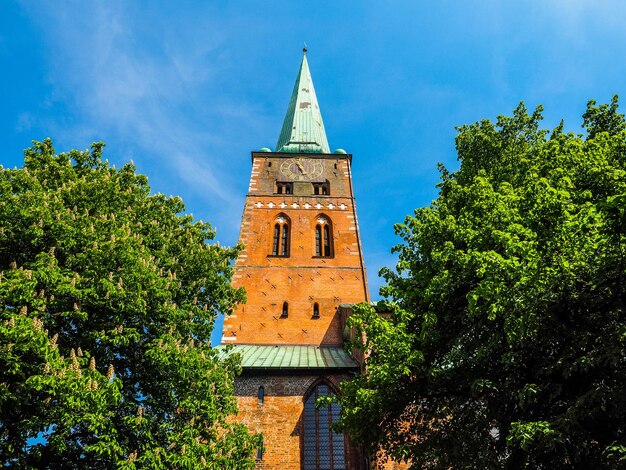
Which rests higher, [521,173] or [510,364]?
[521,173]

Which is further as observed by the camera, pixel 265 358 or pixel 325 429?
pixel 265 358

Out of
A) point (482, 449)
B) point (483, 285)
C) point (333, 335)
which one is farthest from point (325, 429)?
point (483, 285)

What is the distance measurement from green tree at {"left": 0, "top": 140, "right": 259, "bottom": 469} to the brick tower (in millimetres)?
5118

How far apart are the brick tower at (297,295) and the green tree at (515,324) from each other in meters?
6.63

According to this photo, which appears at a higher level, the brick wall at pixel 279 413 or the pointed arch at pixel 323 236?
the pointed arch at pixel 323 236

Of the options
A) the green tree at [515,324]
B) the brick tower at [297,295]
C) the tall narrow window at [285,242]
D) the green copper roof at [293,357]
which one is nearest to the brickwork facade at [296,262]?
the brick tower at [297,295]

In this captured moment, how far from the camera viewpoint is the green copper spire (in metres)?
31.9

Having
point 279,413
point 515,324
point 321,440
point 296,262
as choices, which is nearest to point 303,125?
point 296,262

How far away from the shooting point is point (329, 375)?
698 inches

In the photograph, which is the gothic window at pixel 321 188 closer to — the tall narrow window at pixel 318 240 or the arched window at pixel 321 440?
the tall narrow window at pixel 318 240

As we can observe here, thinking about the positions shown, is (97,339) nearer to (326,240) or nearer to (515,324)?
(515,324)

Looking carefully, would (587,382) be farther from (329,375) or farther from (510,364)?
(329,375)

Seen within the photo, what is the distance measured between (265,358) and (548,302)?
1287cm

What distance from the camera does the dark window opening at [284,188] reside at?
27.8 meters
